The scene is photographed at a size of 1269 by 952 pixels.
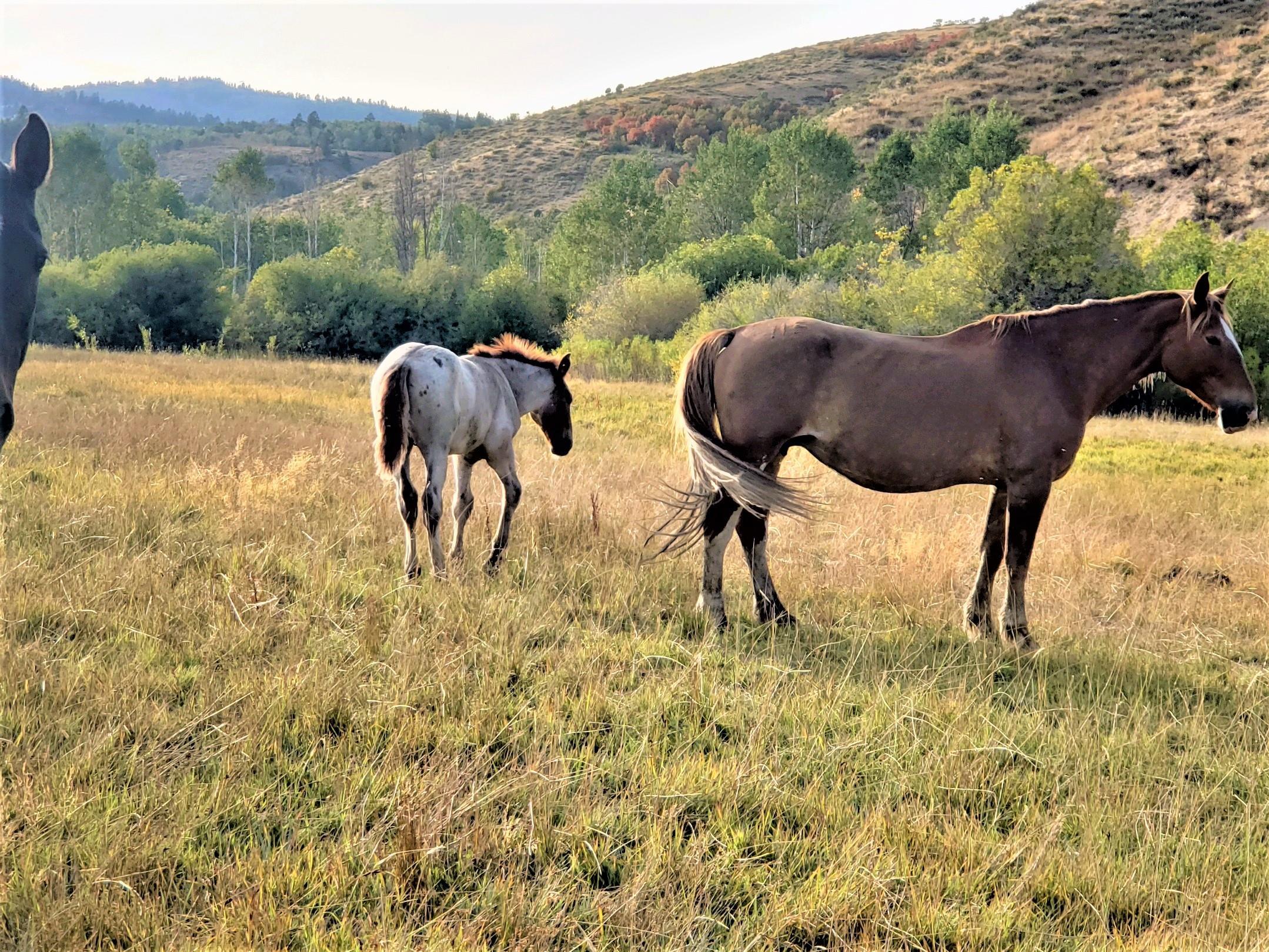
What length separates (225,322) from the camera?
35.6 m

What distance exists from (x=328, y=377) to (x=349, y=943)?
71.3 feet

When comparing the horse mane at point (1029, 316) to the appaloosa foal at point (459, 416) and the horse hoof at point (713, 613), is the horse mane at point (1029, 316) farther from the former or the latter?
the appaloosa foal at point (459, 416)

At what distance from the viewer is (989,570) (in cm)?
524

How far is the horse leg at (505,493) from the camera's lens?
6321 millimetres

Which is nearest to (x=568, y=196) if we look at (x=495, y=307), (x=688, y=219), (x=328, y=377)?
(x=688, y=219)

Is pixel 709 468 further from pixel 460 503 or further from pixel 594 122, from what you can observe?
pixel 594 122

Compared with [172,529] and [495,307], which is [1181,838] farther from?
[495,307]

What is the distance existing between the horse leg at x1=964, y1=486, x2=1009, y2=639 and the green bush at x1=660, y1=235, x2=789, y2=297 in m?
34.8

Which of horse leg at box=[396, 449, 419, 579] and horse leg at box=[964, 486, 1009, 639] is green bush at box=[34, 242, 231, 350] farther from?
horse leg at box=[964, 486, 1009, 639]

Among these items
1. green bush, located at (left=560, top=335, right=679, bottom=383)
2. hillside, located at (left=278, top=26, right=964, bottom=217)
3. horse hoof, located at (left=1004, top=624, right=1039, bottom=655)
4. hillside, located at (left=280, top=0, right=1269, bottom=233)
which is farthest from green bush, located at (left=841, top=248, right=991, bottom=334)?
hillside, located at (left=278, top=26, right=964, bottom=217)

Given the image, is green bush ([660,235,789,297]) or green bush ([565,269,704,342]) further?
green bush ([660,235,789,297])

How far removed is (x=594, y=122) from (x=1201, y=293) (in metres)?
115

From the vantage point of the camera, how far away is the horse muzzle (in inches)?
193

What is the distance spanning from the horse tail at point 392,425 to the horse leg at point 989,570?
12.8ft
